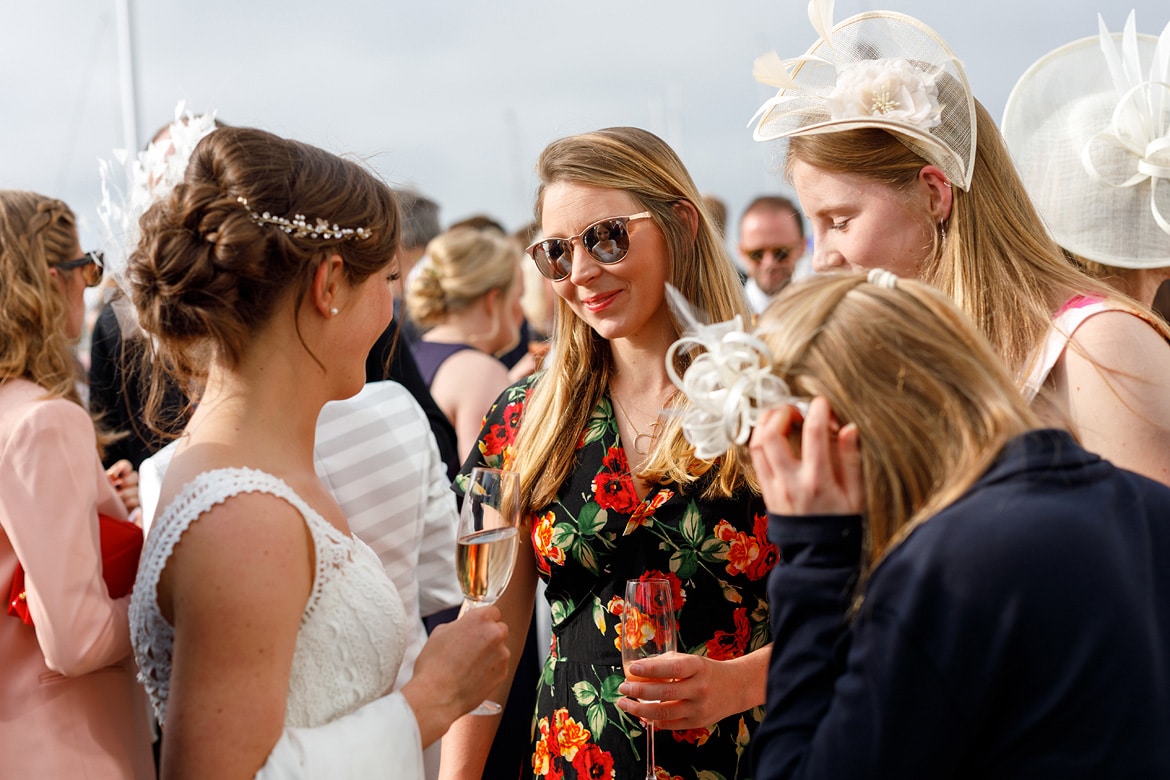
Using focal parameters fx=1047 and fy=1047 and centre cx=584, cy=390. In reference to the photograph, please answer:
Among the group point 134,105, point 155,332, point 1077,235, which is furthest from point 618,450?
point 134,105

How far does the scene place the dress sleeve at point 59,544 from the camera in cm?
242

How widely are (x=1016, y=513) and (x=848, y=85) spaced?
147cm

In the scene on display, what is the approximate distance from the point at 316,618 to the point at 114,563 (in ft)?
3.16

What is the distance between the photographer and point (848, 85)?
2525mm

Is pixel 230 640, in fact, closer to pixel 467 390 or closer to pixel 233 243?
pixel 233 243

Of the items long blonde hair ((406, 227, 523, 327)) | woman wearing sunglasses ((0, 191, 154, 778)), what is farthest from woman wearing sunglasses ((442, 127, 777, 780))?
long blonde hair ((406, 227, 523, 327))

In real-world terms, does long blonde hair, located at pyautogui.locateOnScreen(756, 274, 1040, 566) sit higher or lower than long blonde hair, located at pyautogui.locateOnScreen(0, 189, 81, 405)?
higher

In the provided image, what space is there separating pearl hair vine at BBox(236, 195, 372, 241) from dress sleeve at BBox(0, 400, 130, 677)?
1.00 meters

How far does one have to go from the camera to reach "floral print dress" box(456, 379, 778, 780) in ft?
8.11

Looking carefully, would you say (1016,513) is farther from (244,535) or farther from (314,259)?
(314,259)

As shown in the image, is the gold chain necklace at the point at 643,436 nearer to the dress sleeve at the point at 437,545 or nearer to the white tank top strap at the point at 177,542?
the dress sleeve at the point at 437,545

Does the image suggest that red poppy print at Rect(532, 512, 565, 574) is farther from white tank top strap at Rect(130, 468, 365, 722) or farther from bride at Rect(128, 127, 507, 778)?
white tank top strap at Rect(130, 468, 365, 722)

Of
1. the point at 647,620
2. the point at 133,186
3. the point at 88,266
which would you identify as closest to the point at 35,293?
the point at 88,266

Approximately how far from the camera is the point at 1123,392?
2.12 metres
